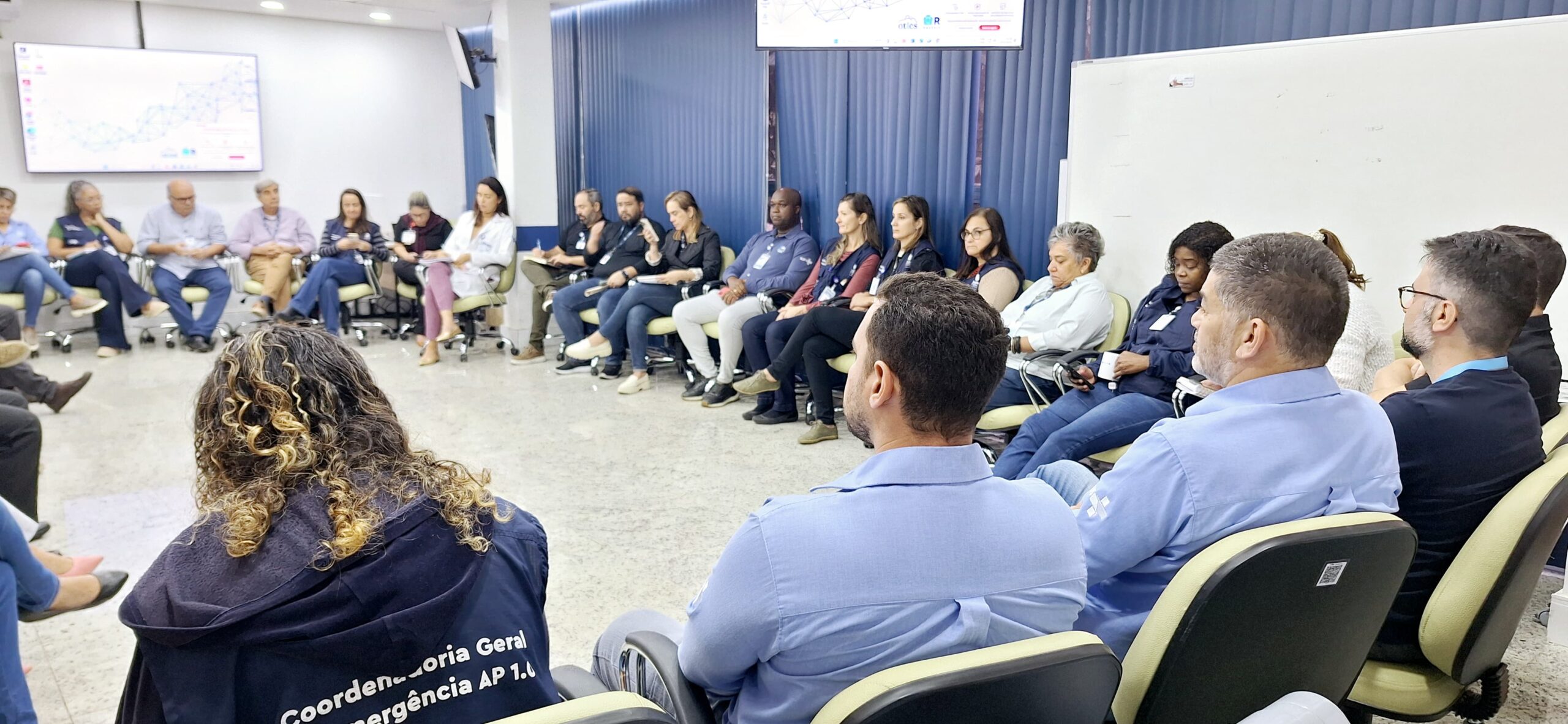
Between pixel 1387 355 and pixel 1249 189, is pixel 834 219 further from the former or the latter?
pixel 1387 355

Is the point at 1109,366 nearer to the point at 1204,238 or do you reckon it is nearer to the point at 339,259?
the point at 1204,238

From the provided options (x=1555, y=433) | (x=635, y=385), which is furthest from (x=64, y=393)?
(x=1555, y=433)

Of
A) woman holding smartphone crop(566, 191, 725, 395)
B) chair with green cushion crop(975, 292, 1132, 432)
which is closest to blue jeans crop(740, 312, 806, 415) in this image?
woman holding smartphone crop(566, 191, 725, 395)

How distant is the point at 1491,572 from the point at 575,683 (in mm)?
1565

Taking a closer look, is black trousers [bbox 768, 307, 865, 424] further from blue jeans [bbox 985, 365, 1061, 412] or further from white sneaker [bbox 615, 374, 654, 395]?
white sneaker [bbox 615, 374, 654, 395]

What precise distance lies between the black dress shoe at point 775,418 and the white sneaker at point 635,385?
3.27 feet

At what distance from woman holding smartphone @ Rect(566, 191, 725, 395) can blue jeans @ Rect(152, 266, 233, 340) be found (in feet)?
9.44

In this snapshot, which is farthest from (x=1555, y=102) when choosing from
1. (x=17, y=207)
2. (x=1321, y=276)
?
(x=17, y=207)

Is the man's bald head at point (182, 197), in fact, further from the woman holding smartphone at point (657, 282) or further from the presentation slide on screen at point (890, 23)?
the presentation slide on screen at point (890, 23)

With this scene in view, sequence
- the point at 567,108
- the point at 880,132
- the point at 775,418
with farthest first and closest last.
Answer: the point at 567,108 < the point at 880,132 < the point at 775,418

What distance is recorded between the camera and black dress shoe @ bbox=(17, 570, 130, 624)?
228 cm

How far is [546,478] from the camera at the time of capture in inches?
178

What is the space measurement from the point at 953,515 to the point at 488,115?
7685 millimetres

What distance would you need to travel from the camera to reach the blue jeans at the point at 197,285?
298 inches
